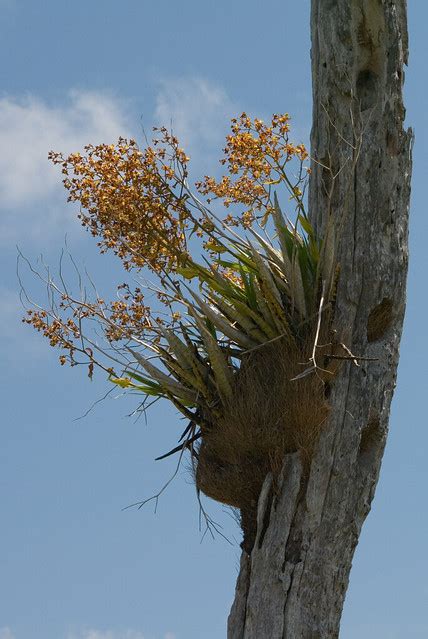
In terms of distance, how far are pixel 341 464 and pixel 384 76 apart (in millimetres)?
2739

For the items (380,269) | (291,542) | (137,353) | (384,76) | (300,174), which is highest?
(384,76)

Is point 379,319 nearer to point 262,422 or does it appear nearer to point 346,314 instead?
point 346,314

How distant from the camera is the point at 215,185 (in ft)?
24.6

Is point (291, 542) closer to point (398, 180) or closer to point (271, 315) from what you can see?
point (271, 315)

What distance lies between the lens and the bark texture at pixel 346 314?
268 inches

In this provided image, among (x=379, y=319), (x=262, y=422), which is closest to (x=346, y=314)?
(x=379, y=319)

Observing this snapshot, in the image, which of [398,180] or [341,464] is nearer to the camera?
[341,464]

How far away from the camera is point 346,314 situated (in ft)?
23.5

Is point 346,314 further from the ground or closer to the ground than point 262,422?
further from the ground

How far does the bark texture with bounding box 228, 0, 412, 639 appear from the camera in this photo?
268 inches

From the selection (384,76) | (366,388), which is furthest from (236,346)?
(384,76)

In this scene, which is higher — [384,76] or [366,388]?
[384,76]

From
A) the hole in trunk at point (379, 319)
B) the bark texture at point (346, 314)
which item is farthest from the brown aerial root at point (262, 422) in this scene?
the hole in trunk at point (379, 319)

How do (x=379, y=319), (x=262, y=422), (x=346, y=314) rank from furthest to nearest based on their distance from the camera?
1. (x=379, y=319)
2. (x=346, y=314)
3. (x=262, y=422)
